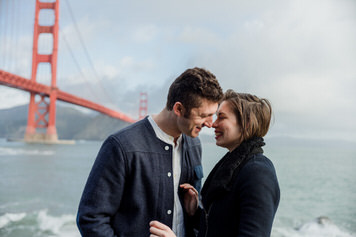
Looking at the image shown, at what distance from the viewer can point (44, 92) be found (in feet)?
48.8

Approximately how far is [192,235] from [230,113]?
37 centimetres

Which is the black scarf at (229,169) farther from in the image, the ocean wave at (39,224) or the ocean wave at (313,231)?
the ocean wave at (313,231)

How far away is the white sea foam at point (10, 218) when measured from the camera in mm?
5734

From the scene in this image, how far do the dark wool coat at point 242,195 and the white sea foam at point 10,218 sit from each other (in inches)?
230

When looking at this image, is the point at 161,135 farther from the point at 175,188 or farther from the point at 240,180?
the point at 240,180

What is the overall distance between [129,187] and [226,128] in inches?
11.0

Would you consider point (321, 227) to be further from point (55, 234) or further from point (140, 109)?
point (140, 109)

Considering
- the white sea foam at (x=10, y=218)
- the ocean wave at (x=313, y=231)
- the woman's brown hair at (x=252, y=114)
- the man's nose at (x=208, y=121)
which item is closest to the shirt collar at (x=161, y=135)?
the man's nose at (x=208, y=121)

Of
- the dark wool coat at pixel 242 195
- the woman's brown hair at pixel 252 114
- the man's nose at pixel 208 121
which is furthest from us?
the man's nose at pixel 208 121

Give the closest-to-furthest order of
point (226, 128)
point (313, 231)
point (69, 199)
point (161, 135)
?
point (226, 128) < point (161, 135) < point (313, 231) < point (69, 199)

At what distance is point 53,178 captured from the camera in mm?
12773

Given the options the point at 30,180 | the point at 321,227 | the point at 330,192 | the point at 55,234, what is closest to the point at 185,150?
the point at 55,234

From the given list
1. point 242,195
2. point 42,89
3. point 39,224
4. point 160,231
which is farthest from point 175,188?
point 42,89

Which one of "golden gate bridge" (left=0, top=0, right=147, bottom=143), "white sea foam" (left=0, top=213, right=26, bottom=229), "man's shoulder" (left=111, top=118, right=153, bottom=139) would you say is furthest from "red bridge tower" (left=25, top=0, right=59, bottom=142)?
"man's shoulder" (left=111, top=118, right=153, bottom=139)
